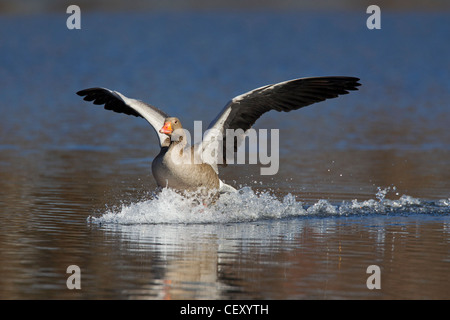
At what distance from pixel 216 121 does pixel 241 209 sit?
4.10ft

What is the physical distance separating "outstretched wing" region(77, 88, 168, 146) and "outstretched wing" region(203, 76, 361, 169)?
79 cm

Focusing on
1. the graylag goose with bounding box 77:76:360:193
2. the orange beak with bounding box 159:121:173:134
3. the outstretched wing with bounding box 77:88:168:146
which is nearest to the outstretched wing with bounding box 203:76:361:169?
the graylag goose with bounding box 77:76:360:193

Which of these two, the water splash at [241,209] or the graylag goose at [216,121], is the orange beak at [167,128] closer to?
the graylag goose at [216,121]

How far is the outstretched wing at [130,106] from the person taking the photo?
1254 cm

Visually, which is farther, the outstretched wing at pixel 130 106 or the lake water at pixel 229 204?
the outstretched wing at pixel 130 106

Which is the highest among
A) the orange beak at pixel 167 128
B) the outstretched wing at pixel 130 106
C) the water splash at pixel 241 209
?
the outstretched wing at pixel 130 106

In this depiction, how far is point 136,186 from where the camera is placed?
14.5 m

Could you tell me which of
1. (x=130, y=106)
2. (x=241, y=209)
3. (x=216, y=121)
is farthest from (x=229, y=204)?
(x=130, y=106)

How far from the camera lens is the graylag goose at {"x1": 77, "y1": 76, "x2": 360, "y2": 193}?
11797 millimetres

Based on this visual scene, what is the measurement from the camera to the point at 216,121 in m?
12.0

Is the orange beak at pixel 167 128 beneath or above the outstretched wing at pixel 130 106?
beneath

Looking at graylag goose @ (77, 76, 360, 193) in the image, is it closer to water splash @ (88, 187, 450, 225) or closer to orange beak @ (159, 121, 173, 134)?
orange beak @ (159, 121, 173, 134)

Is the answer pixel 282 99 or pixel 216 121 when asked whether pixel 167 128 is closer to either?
pixel 216 121

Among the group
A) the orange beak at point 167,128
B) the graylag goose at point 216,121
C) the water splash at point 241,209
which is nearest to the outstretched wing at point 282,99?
the graylag goose at point 216,121
